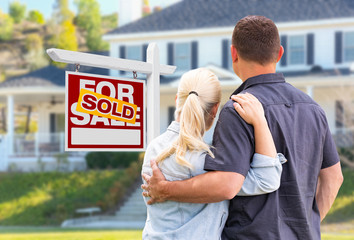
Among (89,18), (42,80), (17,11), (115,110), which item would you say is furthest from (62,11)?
(115,110)

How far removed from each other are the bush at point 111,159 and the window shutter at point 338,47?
8310 millimetres

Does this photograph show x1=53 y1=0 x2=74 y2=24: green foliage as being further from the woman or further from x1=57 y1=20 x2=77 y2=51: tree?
the woman

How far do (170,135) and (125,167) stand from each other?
1952 cm

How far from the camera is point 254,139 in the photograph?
247cm

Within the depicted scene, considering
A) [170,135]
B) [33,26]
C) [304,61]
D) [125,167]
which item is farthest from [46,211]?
[33,26]

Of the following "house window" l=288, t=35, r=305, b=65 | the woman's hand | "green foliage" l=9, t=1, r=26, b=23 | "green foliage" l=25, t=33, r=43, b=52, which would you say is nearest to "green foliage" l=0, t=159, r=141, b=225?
"house window" l=288, t=35, r=305, b=65

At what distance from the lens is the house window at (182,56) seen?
968 inches

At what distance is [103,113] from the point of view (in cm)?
345

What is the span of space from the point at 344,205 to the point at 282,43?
7778 millimetres

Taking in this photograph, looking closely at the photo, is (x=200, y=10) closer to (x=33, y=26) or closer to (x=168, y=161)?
(x=168, y=161)

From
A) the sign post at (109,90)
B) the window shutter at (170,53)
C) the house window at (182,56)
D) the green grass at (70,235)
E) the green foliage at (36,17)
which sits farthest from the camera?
the green foliage at (36,17)

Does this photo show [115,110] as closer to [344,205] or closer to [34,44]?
[344,205]

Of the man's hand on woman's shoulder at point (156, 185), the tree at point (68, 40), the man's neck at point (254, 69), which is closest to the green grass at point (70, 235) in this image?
the man's hand on woman's shoulder at point (156, 185)

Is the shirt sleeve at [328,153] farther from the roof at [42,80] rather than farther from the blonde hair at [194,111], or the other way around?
the roof at [42,80]
